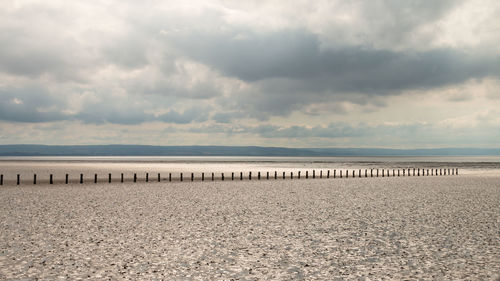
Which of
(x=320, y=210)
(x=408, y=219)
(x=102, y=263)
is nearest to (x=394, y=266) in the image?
(x=102, y=263)

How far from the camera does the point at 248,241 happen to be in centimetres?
1329

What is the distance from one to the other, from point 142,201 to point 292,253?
15.5 metres

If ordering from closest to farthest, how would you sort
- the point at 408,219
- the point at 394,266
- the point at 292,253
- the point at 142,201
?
the point at 394,266 → the point at 292,253 → the point at 408,219 → the point at 142,201

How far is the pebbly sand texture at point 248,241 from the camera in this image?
9758mm

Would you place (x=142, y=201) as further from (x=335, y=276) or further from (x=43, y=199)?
(x=335, y=276)

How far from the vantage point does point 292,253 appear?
1165 centimetres

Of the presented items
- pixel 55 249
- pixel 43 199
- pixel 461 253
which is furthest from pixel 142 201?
pixel 461 253

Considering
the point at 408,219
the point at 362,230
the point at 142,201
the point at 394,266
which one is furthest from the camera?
the point at 142,201

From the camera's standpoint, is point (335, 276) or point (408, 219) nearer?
point (335, 276)

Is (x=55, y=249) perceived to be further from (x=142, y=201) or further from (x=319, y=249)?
(x=142, y=201)

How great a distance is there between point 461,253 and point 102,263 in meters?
9.88

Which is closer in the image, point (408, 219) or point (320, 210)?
point (408, 219)

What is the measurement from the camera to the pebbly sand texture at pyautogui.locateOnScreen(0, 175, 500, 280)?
32.0ft

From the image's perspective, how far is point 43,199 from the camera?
2577 centimetres
